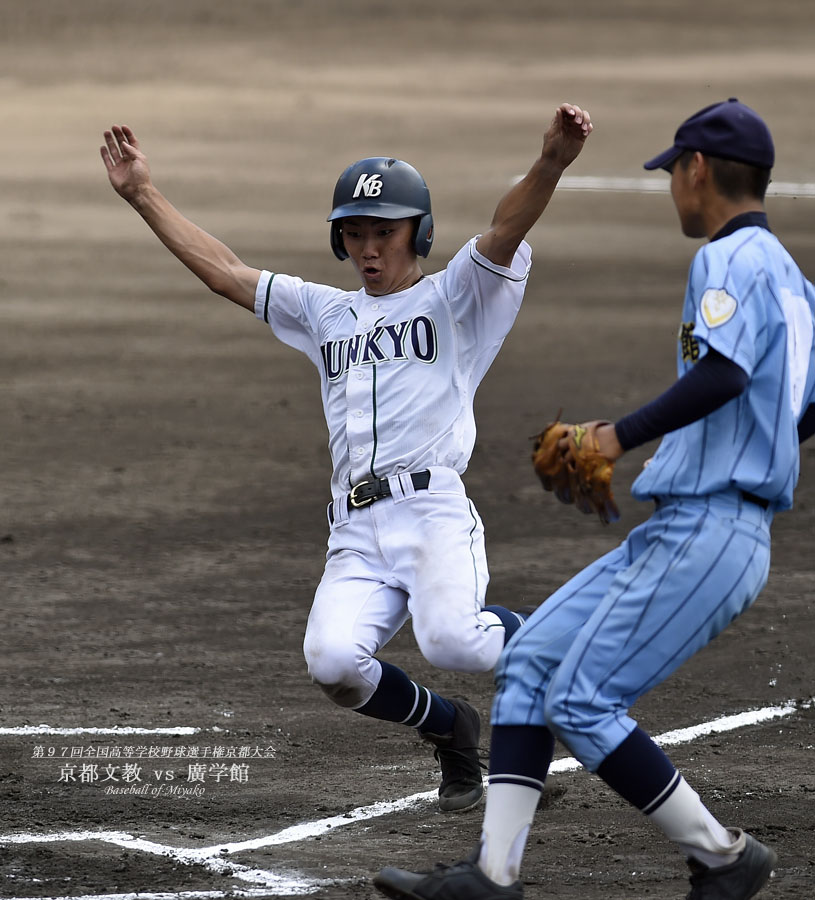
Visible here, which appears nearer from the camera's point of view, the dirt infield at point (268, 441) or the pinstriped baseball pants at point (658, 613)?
the pinstriped baseball pants at point (658, 613)

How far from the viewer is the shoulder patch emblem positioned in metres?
3.65

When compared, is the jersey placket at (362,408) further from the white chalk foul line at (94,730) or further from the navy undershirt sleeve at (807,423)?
the white chalk foul line at (94,730)

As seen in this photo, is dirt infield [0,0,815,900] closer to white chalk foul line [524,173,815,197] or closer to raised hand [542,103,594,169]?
white chalk foul line [524,173,815,197]

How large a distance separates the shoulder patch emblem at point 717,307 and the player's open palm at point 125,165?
251 centimetres

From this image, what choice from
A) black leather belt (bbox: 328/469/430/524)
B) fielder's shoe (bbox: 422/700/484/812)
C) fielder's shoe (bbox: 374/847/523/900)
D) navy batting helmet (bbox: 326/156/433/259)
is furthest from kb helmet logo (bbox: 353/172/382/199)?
fielder's shoe (bbox: 374/847/523/900)

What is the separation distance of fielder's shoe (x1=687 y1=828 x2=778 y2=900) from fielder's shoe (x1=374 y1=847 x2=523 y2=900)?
436 millimetres

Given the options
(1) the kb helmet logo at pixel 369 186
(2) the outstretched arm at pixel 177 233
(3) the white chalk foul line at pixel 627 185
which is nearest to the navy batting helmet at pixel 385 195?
(1) the kb helmet logo at pixel 369 186

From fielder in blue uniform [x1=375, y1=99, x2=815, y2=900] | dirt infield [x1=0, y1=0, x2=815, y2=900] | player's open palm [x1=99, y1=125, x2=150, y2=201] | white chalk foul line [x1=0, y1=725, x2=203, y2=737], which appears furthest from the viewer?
white chalk foul line [x1=0, y1=725, x2=203, y2=737]

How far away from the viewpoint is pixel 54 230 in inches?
843

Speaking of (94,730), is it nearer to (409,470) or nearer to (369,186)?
(409,470)

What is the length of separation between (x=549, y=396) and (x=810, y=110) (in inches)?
689

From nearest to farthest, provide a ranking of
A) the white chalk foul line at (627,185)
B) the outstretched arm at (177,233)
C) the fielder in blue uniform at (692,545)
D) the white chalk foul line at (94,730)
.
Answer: the fielder in blue uniform at (692,545) < the outstretched arm at (177,233) < the white chalk foul line at (94,730) < the white chalk foul line at (627,185)

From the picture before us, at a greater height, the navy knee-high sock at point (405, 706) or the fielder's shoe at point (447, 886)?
the navy knee-high sock at point (405, 706)

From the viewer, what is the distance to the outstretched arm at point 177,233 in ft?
17.6
